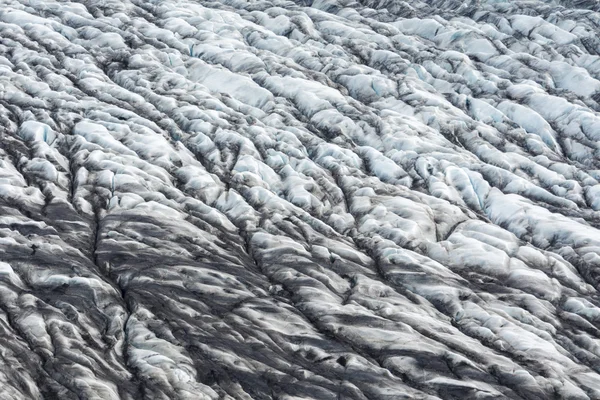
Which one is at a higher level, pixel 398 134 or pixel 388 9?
pixel 388 9

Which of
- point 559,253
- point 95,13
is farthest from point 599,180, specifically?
point 95,13

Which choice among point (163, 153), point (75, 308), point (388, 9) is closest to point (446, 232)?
point (163, 153)

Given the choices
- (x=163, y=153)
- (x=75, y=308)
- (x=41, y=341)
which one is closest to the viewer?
(x=41, y=341)

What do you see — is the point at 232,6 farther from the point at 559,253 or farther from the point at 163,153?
the point at 559,253

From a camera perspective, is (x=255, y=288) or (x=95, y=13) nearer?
(x=255, y=288)

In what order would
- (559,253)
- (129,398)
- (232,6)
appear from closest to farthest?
(129,398)
(559,253)
(232,6)

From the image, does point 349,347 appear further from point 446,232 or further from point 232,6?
point 232,6
